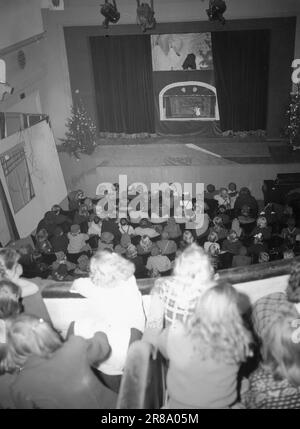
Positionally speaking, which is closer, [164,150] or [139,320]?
[139,320]

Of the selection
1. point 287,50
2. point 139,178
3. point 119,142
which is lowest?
point 139,178

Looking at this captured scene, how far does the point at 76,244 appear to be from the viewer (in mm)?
6422

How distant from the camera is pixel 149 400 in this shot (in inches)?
80.0

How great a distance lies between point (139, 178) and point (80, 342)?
904 centimetres

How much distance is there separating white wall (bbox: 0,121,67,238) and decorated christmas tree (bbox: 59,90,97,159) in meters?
0.72

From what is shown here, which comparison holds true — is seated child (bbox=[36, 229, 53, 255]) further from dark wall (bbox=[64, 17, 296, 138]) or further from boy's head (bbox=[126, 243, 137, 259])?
dark wall (bbox=[64, 17, 296, 138])

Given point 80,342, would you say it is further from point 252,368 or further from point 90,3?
point 90,3

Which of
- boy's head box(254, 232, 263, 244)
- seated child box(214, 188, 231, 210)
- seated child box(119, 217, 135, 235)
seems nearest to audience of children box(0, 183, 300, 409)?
boy's head box(254, 232, 263, 244)

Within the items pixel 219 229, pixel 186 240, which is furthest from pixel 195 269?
pixel 219 229

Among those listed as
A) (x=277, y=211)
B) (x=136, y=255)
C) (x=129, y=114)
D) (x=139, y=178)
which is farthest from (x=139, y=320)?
(x=129, y=114)

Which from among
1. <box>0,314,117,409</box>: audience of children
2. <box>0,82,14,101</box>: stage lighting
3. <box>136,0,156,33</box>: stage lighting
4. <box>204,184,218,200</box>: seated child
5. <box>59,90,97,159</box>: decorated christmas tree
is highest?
<box>136,0,156,33</box>: stage lighting

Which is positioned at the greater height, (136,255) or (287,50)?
(287,50)

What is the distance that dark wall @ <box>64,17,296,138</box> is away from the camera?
10.0 metres

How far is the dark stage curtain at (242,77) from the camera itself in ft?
33.5
